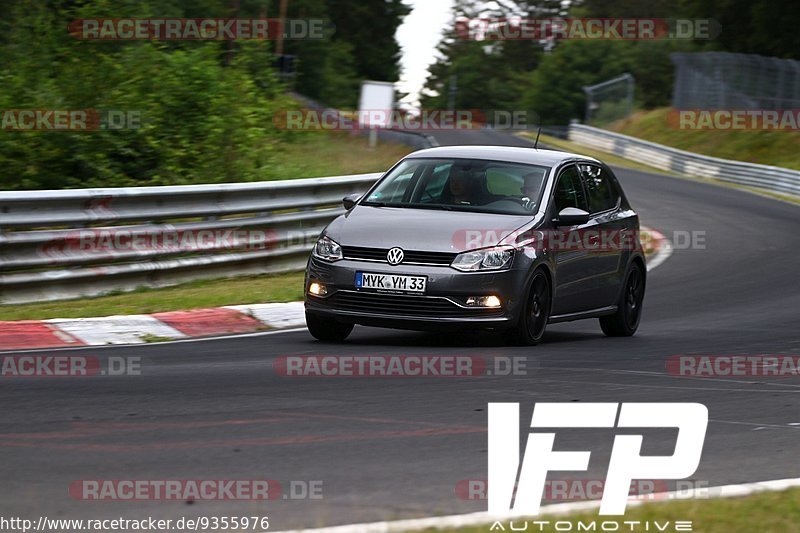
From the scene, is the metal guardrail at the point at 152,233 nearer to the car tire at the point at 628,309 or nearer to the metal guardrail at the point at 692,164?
the car tire at the point at 628,309

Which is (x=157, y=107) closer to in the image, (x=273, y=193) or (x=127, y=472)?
(x=273, y=193)

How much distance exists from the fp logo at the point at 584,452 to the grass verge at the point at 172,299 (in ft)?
16.0

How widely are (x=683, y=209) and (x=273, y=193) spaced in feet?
53.8

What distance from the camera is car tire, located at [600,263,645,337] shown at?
1243cm

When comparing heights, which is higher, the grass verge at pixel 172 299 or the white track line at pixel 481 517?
the white track line at pixel 481 517

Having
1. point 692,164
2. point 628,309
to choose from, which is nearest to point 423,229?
point 628,309

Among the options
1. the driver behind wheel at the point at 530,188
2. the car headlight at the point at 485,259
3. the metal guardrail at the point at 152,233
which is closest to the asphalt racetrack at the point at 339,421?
the car headlight at the point at 485,259

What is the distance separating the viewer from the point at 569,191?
11.6m

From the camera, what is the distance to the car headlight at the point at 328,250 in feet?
34.0

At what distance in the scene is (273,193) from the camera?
15320mm

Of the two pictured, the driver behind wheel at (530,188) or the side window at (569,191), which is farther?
the side window at (569,191)

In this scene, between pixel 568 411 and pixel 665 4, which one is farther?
pixel 665 4

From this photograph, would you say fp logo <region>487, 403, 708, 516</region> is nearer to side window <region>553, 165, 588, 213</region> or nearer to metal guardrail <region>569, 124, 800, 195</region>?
side window <region>553, 165, 588, 213</region>

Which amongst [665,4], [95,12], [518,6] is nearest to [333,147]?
[95,12]
